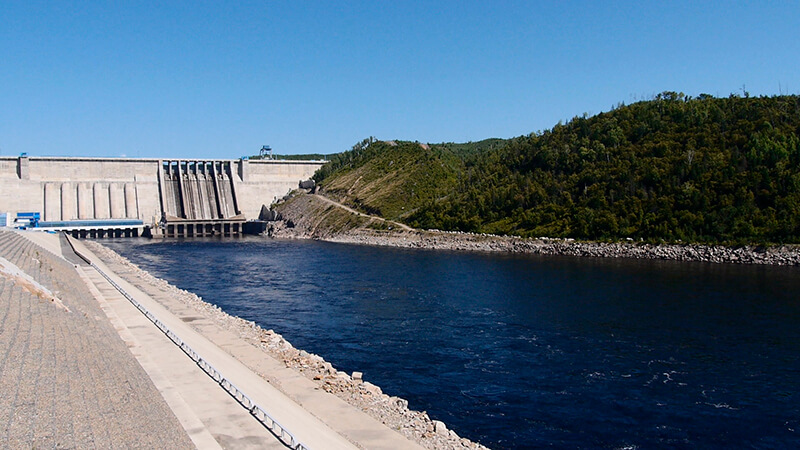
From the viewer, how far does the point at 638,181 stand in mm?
83750

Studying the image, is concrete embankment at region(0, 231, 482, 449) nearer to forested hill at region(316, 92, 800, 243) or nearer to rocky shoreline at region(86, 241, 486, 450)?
rocky shoreline at region(86, 241, 486, 450)

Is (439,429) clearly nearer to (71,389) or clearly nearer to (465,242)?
(71,389)

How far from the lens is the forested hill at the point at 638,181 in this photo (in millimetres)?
70875

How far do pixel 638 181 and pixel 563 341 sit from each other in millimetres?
58903

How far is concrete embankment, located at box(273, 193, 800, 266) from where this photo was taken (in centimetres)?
6303

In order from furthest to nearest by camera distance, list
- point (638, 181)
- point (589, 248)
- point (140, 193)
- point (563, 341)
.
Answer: point (140, 193) < point (638, 181) < point (589, 248) < point (563, 341)

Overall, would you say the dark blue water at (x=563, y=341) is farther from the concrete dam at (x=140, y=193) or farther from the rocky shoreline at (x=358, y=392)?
the concrete dam at (x=140, y=193)

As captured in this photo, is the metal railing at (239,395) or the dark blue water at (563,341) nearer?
the metal railing at (239,395)

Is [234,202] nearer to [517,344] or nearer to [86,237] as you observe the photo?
[86,237]

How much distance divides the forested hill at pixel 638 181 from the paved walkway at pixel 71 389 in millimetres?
63033

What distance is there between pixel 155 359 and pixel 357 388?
7.10 metres

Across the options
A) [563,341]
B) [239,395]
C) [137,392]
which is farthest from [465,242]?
[137,392]

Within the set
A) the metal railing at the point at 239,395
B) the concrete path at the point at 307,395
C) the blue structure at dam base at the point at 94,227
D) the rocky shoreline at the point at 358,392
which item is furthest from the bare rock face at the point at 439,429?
the blue structure at dam base at the point at 94,227

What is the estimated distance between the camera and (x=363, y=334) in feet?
107
